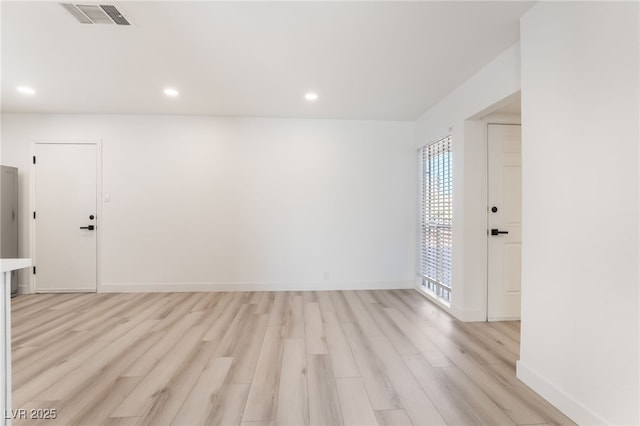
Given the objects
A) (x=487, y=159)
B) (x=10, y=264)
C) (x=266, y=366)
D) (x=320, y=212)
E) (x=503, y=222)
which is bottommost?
(x=266, y=366)

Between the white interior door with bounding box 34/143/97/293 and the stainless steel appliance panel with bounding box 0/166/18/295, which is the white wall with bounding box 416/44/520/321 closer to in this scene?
the white interior door with bounding box 34/143/97/293

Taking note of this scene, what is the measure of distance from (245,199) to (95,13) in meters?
2.59

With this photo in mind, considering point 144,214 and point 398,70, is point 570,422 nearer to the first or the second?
point 398,70

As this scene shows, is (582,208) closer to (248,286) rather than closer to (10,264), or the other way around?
(10,264)

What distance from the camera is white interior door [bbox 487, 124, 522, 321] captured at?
305 cm

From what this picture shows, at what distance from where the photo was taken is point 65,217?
4.00 m

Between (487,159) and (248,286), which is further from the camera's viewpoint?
(248,286)

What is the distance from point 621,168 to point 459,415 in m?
1.62

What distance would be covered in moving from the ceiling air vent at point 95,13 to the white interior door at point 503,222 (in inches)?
142

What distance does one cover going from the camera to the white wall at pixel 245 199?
4.05m

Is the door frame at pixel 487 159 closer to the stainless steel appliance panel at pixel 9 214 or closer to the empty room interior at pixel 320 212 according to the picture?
the empty room interior at pixel 320 212

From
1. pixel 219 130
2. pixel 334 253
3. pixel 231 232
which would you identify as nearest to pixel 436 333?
pixel 334 253

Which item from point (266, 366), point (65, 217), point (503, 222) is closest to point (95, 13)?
point (266, 366)

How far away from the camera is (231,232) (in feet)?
13.6
